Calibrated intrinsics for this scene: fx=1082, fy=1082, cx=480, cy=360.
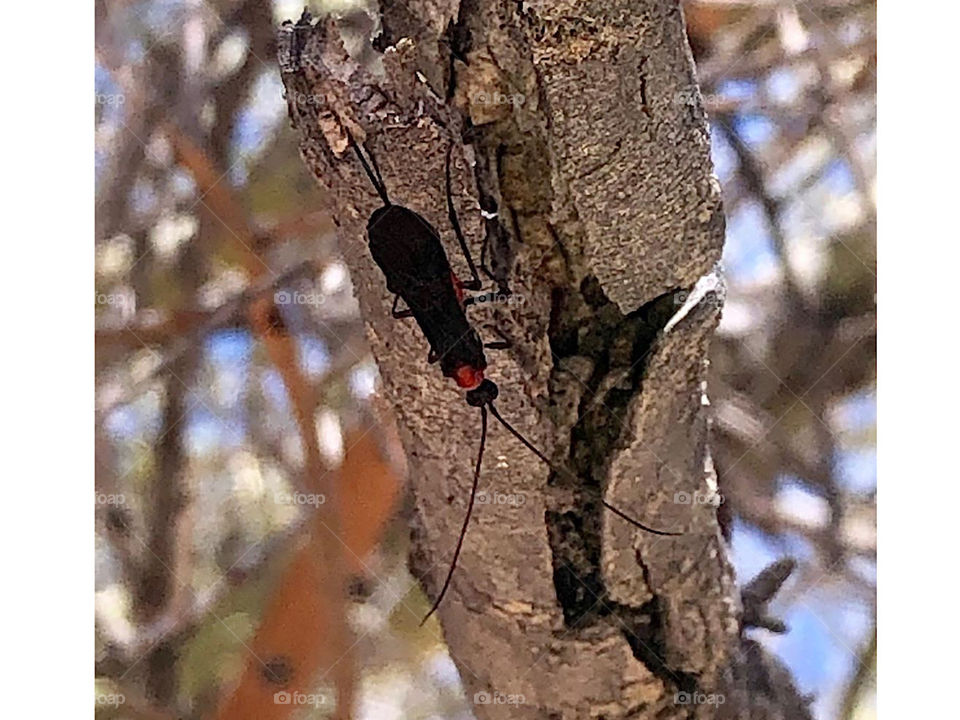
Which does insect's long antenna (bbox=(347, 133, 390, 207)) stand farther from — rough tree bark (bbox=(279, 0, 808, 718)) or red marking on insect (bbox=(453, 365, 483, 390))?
red marking on insect (bbox=(453, 365, 483, 390))

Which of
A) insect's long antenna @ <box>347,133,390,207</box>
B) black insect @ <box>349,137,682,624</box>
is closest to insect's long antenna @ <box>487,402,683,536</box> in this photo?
black insect @ <box>349,137,682,624</box>

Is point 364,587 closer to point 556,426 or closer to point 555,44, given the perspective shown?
point 556,426

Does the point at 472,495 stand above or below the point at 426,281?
below

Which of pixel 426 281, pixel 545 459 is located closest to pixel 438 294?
pixel 426 281

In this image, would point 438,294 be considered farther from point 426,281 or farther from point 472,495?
point 472,495

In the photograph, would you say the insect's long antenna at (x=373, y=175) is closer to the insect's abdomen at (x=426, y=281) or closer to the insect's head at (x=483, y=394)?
the insect's abdomen at (x=426, y=281)
